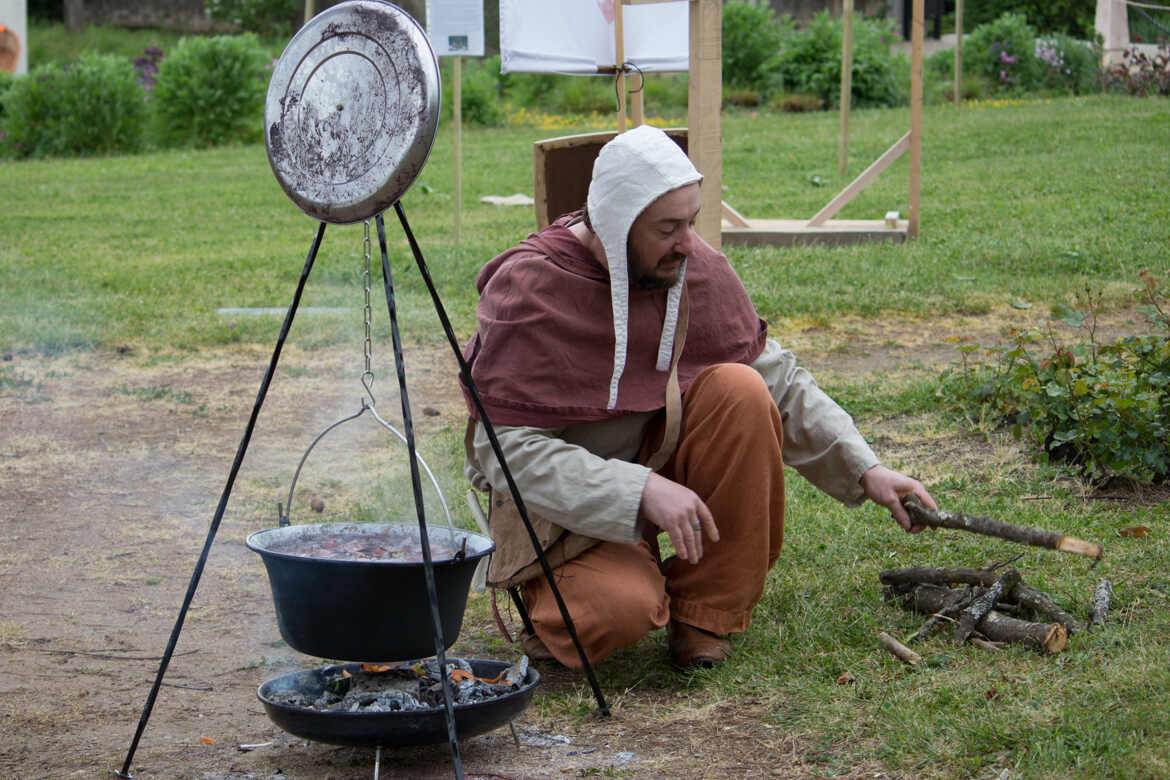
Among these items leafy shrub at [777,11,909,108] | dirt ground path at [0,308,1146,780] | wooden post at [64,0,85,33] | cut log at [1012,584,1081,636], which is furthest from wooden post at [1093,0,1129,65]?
wooden post at [64,0,85,33]

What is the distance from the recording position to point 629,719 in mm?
2967

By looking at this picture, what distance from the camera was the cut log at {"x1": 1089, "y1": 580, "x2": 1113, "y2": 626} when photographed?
10.3ft

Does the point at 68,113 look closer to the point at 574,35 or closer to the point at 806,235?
the point at 806,235

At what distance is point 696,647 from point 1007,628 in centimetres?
73

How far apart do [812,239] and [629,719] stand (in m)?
6.52

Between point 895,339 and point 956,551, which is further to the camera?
point 895,339

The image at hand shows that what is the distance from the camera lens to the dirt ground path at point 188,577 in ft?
9.18

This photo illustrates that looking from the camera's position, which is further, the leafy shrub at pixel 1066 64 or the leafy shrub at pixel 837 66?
the leafy shrub at pixel 837 66

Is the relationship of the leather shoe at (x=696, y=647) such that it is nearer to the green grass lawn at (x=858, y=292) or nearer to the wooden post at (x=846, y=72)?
the green grass lawn at (x=858, y=292)

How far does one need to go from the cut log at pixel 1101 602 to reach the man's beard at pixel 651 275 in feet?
4.23

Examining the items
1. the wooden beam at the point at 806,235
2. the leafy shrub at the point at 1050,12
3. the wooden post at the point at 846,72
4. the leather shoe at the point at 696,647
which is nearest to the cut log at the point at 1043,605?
the leather shoe at the point at 696,647

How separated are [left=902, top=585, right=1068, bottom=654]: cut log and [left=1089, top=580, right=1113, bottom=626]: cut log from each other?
125mm

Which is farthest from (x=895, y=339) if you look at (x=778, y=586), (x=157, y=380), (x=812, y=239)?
(x=157, y=380)

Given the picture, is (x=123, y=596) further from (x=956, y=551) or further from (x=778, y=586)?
(x=956, y=551)
